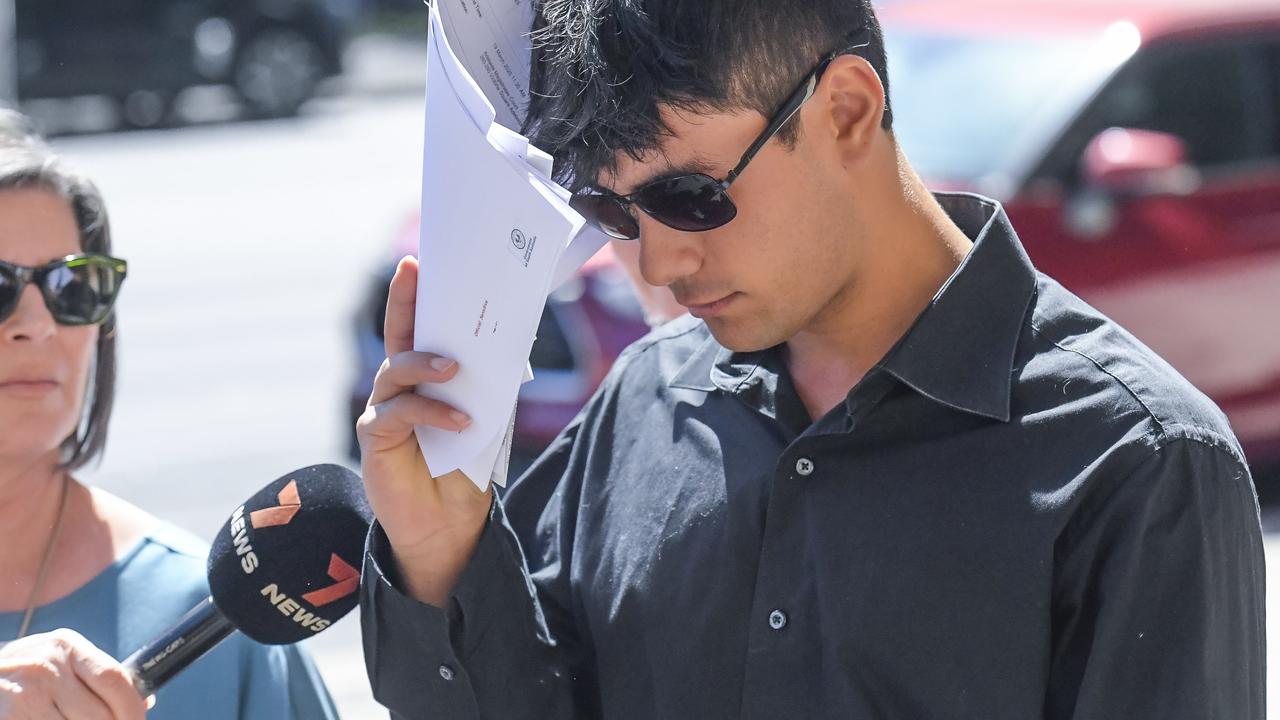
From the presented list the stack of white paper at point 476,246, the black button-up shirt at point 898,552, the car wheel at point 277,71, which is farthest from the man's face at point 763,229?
the car wheel at point 277,71

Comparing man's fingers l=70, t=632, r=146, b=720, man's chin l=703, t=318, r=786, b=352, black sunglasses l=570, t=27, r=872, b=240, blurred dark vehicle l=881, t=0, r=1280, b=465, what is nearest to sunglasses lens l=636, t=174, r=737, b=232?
black sunglasses l=570, t=27, r=872, b=240

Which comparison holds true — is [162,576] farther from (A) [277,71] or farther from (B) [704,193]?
(A) [277,71]

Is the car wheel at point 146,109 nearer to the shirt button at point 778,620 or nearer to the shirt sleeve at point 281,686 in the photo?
the shirt sleeve at point 281,686

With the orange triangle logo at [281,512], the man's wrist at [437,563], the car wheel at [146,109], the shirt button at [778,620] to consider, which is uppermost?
the shirt button at [778,620]

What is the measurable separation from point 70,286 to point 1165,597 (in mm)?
1482

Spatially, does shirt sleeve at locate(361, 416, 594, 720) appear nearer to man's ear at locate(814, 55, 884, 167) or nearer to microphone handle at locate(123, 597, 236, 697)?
microphone handle at locate(123, 597, 236, 697)

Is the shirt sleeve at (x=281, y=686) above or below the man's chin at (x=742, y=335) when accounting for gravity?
below

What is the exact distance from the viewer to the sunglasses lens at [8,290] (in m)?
2.29

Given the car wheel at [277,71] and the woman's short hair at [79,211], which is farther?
the car wheel at [277,71]

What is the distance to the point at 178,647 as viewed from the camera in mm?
1886

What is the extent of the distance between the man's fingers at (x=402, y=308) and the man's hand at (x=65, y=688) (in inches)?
17.9

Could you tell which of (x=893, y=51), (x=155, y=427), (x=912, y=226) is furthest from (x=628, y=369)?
(x=155, y=427)

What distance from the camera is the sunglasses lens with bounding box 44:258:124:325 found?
2.32 metres

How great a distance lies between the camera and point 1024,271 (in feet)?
6.35
